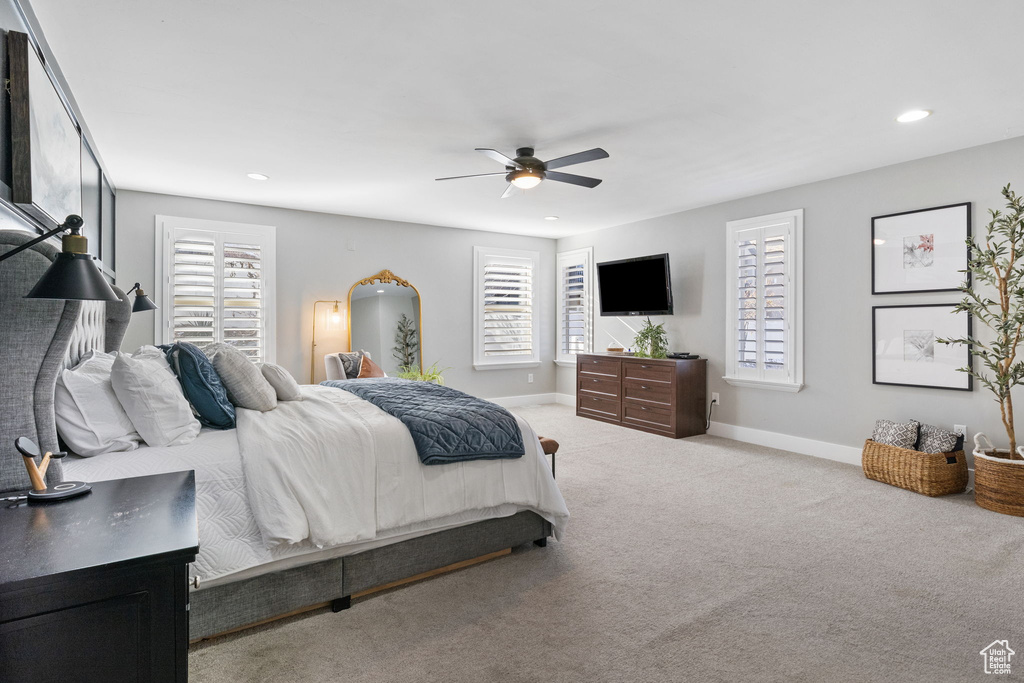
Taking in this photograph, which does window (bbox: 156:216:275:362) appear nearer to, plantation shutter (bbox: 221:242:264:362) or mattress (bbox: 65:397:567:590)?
plantation shutter (bbox: 221:242:264:362)

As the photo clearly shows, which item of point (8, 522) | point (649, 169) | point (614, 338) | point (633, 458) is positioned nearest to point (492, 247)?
point (614, 338)

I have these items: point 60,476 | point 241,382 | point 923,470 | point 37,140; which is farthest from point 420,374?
point 60,476

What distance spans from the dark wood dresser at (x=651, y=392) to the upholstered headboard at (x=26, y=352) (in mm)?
4889

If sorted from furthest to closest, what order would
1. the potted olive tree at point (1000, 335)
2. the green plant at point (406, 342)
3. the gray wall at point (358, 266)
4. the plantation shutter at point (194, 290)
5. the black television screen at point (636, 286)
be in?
the green plant at point (406, 342) → the black television screen at point (636, 286) → the plantation shutter at point (194, 290) → the gray wall at point (358, 266) → the potted olive tree at point (1000, 335)

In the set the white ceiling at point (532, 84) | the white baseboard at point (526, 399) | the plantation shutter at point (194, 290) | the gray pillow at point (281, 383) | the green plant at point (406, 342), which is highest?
the white ceiling at point (532, 84)

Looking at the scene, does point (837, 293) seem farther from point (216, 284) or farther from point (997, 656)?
point (216, 284)

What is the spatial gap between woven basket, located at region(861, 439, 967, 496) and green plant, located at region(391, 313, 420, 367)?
15.5 ft

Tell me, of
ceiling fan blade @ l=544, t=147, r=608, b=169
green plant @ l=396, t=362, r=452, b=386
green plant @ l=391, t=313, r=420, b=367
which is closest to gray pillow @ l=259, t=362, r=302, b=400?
ceiling fan blade @ l=544, t=147, r=608, b=169

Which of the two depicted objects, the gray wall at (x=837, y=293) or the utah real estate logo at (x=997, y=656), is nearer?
the utah real estate logo at (x=997, y=656)

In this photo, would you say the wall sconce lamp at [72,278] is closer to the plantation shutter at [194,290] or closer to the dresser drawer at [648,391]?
the plantation shutter at [194,290]

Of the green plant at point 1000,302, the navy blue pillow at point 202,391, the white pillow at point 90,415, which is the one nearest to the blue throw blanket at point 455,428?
the navy blue pillow at point 202,391

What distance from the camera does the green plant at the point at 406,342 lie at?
21.2 feet

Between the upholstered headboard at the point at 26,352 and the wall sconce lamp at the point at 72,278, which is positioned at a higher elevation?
the wall sconce lamp at the point at 72,278

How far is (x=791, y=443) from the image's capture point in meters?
4.98
